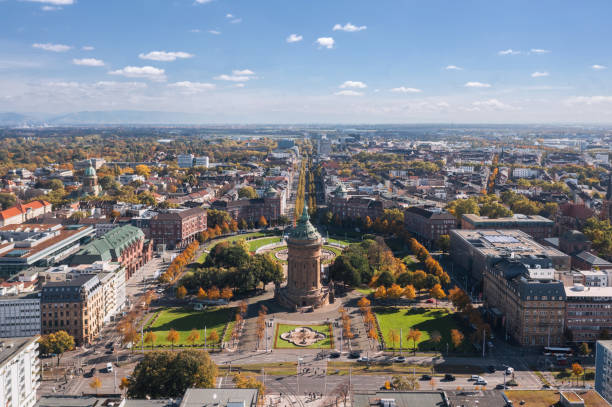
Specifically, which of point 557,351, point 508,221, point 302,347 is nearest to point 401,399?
point 302,347

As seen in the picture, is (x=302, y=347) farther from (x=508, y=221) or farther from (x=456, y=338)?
(x=508, y=221)

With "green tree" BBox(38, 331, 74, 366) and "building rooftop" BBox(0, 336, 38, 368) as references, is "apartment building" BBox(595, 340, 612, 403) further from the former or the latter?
"green tree" BBox(38, 331, 74, 366)

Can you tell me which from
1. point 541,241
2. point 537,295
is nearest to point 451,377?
point 537,295

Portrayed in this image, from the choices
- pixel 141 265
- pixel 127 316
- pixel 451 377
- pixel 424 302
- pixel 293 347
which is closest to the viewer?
pixel 451 377

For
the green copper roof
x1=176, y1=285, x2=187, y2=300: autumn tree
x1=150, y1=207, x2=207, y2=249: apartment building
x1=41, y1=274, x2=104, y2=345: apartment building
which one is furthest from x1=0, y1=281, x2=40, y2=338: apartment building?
x1=150, y1=207, x2=207, y2=249: apartment building

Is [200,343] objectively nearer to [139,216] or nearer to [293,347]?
[293,347]
